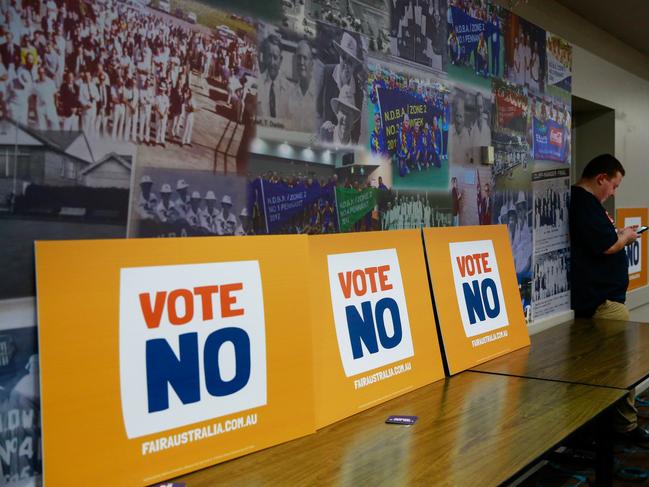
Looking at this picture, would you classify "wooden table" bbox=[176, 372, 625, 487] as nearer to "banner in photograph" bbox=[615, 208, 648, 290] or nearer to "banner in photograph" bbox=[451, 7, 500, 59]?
"banner in photograph" bbox=[451, 7, 500, 59]

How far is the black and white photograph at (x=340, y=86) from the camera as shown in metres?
1.91

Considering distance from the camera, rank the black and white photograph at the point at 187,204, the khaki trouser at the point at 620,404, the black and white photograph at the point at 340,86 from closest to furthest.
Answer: the black and white photograph at the point at 187,204 < the black and white photograph at the point at 340,86 < the khaki trouser at the point at 620,404

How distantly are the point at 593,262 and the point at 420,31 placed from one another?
1.95m

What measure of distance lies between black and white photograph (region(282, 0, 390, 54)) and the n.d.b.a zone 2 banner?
77 cm

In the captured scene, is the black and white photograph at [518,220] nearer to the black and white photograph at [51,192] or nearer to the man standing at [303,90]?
the man standing at [303,90]

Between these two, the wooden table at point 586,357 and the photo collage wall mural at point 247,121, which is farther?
the wooden table at point 586,357

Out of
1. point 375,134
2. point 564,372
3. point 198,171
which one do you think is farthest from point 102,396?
→ point 564,372

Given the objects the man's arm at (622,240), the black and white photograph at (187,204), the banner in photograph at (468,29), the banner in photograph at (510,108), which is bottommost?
the man's arm at (622,240)

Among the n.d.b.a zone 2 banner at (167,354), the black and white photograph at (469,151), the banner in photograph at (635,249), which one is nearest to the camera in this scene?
the n.d.b.a zone 2 banner at (167,354)

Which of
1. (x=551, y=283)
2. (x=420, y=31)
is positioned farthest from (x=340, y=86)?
(x=551, y=283)

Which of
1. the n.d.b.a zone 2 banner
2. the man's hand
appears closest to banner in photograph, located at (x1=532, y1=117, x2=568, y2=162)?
the man's hand

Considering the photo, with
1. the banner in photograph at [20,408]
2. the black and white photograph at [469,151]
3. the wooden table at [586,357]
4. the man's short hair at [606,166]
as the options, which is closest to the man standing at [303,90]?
the black and white photograph at [469,151]

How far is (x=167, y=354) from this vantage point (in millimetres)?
1262

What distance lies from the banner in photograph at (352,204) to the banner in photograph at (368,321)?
0.49 ft
